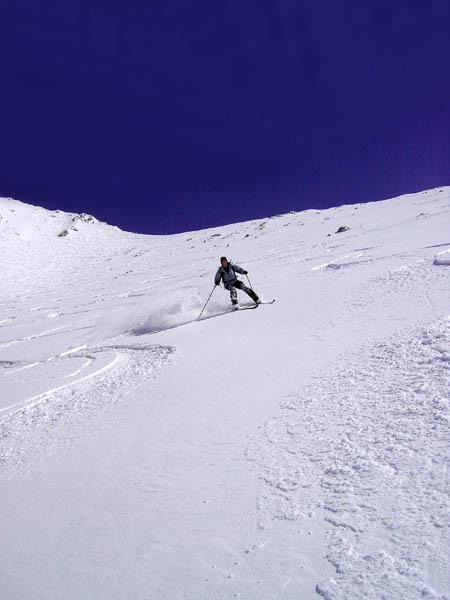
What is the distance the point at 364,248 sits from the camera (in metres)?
17.7

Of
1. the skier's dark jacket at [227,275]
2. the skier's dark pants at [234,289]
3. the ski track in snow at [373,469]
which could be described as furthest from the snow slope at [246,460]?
the skier's dark jacket at [227,275]

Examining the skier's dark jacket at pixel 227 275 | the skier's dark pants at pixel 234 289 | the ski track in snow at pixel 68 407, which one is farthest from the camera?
the skier's dark jacket at pixel 227 275

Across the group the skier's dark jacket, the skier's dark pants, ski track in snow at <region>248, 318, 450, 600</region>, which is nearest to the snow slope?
ski track in snow at <region>248, 318, 450, 600</region>

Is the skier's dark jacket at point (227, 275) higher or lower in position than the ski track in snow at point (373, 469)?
higher

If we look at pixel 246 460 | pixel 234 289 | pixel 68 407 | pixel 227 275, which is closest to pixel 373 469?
pixel 246 460

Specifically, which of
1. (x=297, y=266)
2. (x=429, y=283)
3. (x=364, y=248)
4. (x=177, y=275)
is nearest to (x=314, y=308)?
(x=429, y=283)

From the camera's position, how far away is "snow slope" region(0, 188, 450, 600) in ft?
8.08

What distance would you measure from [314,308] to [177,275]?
16977 millimetres

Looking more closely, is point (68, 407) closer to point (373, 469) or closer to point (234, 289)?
point (373, 469)

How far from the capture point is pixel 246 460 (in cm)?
362

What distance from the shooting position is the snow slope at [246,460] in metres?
2.46

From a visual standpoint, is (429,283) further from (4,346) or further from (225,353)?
(4,346)

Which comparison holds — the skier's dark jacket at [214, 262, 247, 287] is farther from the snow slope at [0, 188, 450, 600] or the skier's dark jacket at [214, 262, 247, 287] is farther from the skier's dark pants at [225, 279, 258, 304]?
the snow slope at [0, 188, 450, 600]

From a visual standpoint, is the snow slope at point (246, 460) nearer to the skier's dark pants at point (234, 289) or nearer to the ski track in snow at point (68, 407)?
the ski track in snow at point (68, 407)
